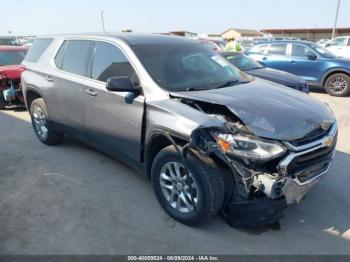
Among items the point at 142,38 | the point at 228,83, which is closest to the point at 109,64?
the point at 142,38

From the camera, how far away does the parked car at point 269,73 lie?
762 cm

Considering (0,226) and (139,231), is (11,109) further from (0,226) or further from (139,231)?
(139,231)

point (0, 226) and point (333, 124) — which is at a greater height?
point (333, 124)

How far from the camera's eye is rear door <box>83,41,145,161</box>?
3604mm

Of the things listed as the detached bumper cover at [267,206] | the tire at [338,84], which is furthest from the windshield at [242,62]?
the detached bumper cover at [267,206]

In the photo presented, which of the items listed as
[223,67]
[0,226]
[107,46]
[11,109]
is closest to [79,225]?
[0,226]

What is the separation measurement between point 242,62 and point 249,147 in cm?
668

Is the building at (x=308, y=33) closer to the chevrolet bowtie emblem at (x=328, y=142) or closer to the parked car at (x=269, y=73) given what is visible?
the parked car at (x=269, y=73)

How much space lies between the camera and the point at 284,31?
49.0 metres

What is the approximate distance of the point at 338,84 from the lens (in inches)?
389

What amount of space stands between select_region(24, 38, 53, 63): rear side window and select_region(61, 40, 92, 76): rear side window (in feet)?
2.42

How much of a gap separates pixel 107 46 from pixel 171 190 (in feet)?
6.58

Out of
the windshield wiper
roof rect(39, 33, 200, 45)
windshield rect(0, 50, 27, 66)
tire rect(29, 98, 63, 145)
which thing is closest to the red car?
windshield rect(0, 50, 27, 66)

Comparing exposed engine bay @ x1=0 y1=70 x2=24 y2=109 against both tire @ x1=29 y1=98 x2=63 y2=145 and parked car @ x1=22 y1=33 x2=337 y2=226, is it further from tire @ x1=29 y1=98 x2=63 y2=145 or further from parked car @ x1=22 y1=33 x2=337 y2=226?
parked car @ x1=22 y1=33 x2=337 y2=226
